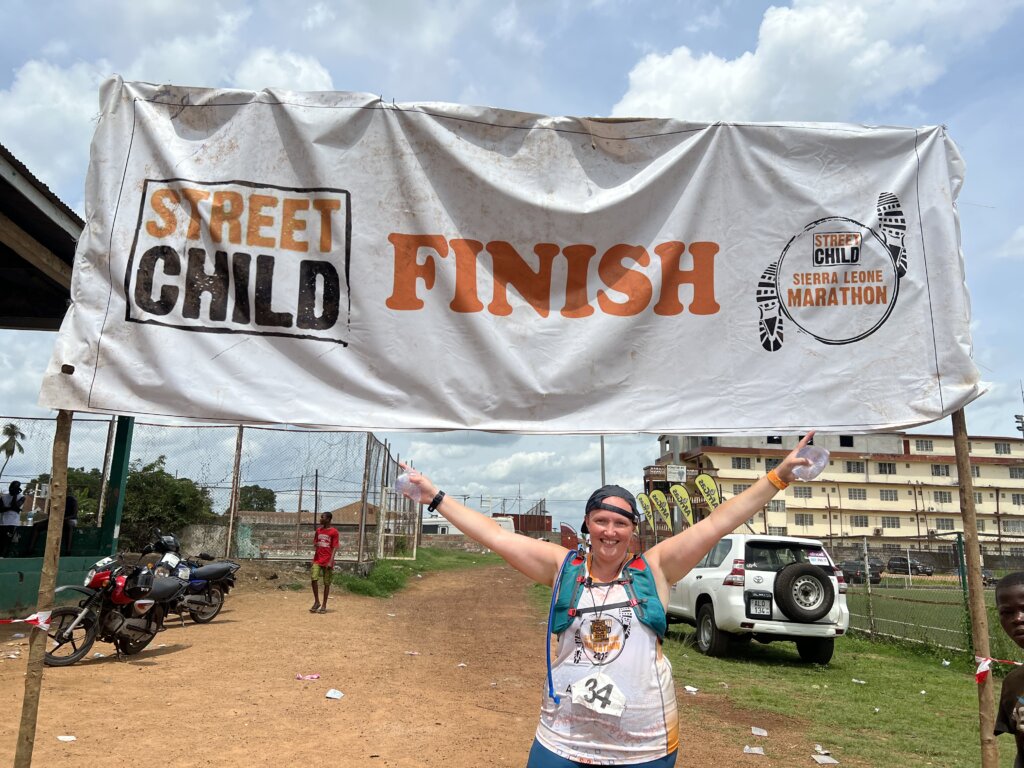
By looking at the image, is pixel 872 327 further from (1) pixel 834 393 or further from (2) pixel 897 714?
(2) pixel 897 714

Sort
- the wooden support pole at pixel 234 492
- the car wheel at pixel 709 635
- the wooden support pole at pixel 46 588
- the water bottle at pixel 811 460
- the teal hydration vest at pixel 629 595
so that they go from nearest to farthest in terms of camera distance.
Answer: the teal hydration vest at pixel 629 595 < the water bottle at pixel 811 460 < the wooden support pole at pixel 46 588 < the car wheel at pixel 709 635 < the wooden support pole at pixel 234 492

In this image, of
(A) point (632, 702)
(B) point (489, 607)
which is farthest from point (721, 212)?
(B) point (489, 607)

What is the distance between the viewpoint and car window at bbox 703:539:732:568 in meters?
10.9

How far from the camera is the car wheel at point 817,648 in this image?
33.9 feet

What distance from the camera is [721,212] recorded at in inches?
149

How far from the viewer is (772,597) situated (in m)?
10.0

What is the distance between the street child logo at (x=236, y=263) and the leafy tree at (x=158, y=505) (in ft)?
45.2

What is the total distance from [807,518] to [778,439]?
6519cm

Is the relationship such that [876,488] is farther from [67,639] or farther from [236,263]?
[236,263]

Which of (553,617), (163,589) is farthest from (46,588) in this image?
(163,589)

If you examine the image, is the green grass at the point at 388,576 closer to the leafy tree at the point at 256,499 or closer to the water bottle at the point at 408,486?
the leafy tree at the point at 256,499

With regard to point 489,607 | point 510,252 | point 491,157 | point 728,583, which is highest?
point 491,157

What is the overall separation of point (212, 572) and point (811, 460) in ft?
35.7

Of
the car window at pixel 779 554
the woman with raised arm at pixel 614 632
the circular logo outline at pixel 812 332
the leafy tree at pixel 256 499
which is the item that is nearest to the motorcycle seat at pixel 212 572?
the leafy tree at pixel 256 499
